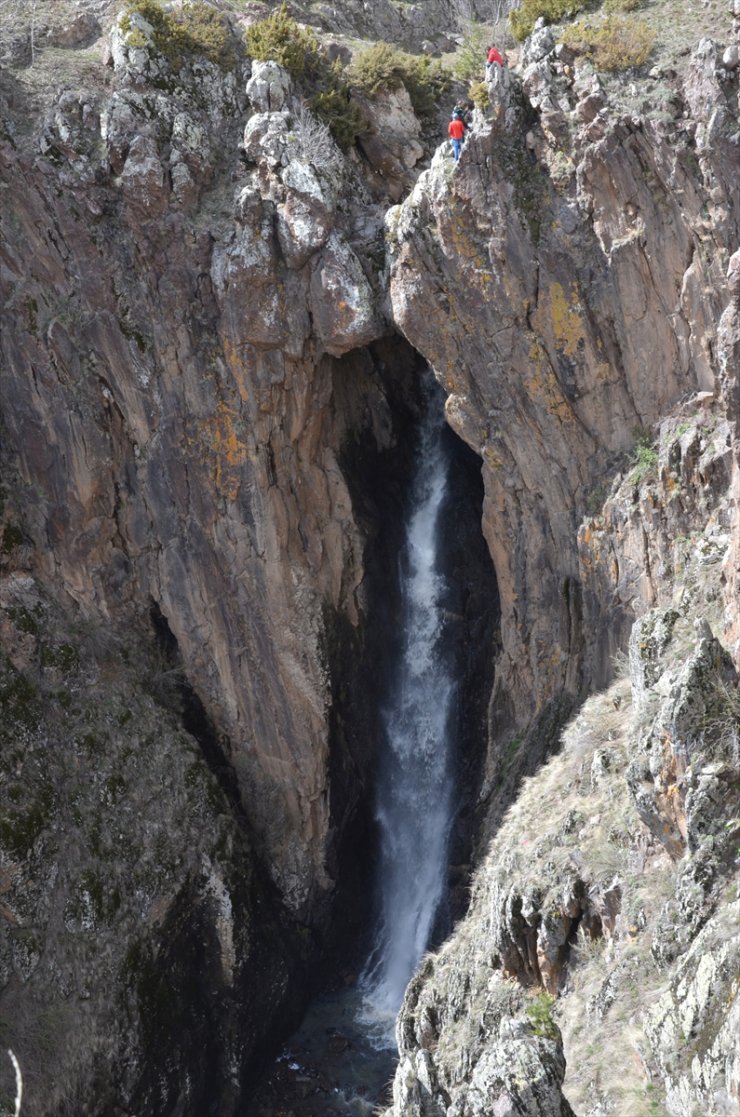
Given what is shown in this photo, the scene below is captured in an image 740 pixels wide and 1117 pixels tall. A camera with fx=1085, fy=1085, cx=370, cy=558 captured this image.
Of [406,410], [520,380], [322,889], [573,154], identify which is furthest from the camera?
[406,410]

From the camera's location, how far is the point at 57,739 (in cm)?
2534

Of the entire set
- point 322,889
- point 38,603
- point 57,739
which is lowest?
point 322,889

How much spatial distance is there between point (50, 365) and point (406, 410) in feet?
30.7

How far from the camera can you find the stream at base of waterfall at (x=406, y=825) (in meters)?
24.9

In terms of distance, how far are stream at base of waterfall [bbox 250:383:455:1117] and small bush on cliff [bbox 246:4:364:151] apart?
23.2 ft

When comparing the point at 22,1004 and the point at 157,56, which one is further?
the point at 157,56

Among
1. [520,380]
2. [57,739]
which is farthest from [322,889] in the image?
[520,380]

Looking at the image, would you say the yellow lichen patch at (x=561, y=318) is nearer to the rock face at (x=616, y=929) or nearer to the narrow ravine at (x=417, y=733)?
the rock face at (x=616, y=929)

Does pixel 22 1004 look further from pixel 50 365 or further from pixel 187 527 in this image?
pixel 50 365

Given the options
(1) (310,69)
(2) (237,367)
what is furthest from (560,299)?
(1) (310,69)

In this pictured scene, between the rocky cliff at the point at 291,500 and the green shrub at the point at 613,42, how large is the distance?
1.52 feet

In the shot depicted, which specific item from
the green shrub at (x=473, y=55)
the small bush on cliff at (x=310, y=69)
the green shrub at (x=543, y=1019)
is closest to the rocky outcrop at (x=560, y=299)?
the small bush on cliff at (x=310, y=69)

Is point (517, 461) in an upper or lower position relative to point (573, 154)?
lower

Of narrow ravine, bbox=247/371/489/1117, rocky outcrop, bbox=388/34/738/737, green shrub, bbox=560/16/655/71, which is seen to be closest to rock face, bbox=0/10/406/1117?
narrow ravine, bbox=247/371/489/1117
